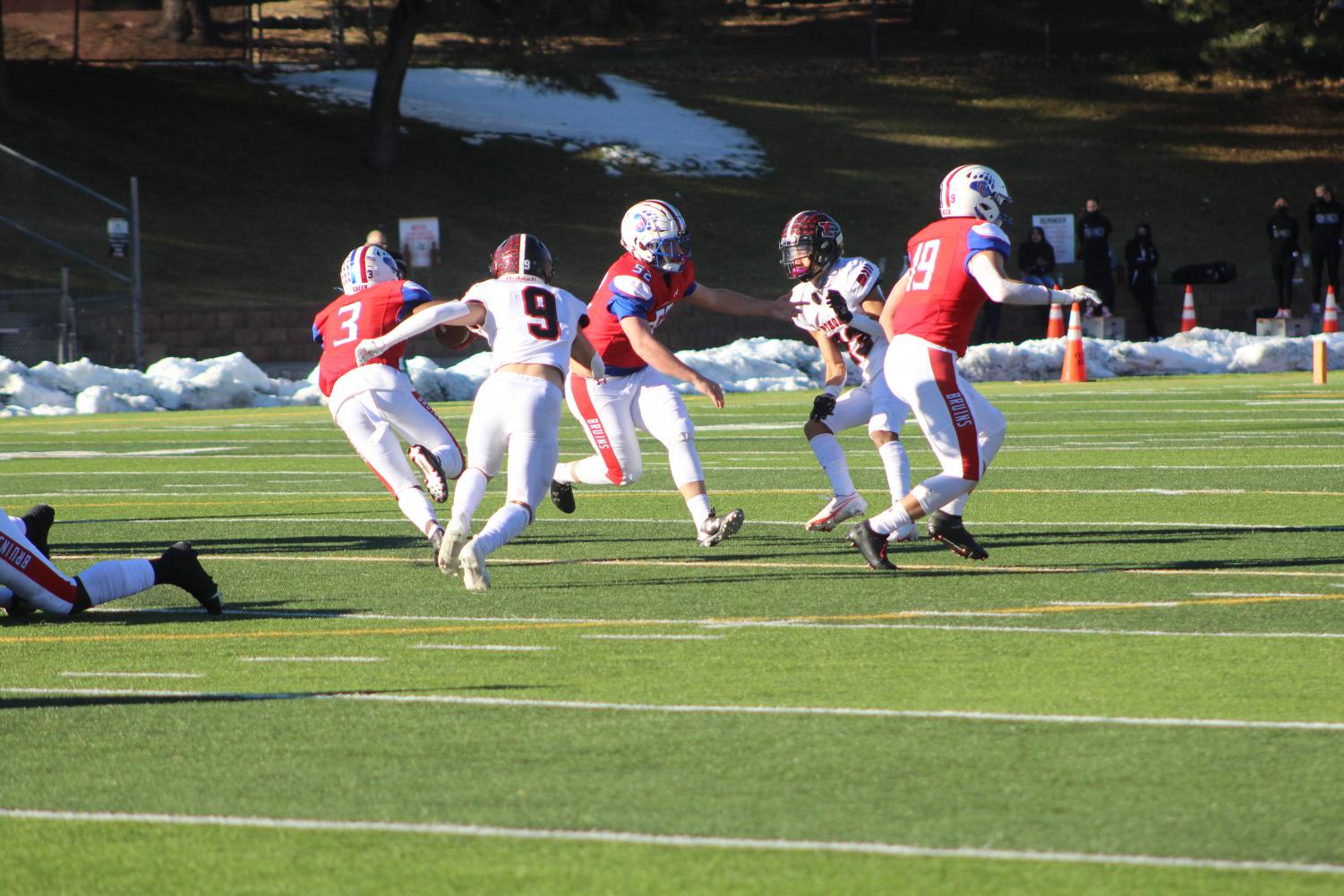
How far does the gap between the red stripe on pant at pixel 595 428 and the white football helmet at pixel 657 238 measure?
2.55 ft

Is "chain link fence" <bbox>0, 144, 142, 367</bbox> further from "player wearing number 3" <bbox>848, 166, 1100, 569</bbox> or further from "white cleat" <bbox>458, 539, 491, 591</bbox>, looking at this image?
"white cleat" <bbox>458, 539, 491, 591</bbox>

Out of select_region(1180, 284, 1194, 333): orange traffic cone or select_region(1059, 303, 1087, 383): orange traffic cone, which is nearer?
select_region(1059, 303, 1087, 383): orange traffic cone

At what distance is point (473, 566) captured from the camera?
9.05m

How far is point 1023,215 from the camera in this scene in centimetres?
4575

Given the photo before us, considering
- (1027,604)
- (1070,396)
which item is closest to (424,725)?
(1027,604)

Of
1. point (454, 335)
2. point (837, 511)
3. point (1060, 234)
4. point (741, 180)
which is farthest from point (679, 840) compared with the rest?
point (741, 180)

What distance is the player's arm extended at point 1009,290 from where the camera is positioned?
9438 millimetres

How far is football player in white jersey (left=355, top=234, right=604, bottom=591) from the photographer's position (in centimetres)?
924

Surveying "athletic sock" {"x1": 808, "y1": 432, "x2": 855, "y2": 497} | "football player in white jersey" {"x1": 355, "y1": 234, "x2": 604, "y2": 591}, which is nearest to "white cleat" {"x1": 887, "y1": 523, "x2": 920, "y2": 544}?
"athletic sock" {"x1": 808, "y1": 432, "x2": 855, "y2": 497}

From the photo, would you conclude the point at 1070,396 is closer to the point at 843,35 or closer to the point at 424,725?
the point at 424,725

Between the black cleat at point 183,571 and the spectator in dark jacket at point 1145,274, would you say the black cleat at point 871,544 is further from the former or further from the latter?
the spectator in dark jacket at point 1145,274

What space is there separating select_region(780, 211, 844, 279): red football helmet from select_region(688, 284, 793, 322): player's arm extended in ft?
0.73

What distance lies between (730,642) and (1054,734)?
213cm

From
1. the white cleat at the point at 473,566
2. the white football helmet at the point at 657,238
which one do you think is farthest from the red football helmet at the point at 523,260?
the white cleat at the point at 473,566
